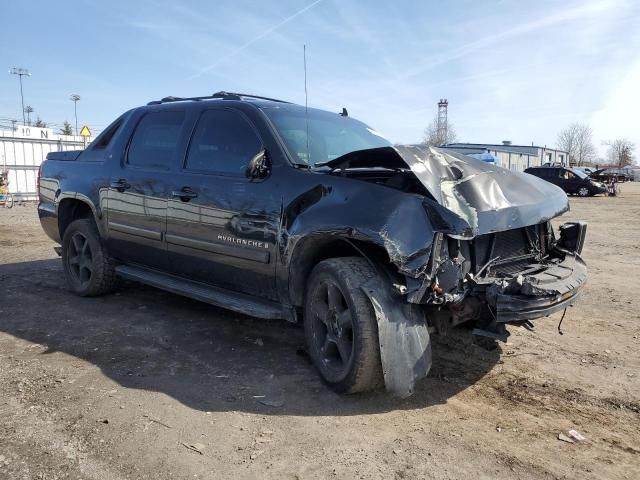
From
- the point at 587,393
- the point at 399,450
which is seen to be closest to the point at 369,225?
the point at 399,450

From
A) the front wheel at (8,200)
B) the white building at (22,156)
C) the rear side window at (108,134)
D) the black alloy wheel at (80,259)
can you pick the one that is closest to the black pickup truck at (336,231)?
the rear side window at (108,134)

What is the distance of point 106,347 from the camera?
425 cm

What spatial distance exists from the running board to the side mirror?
93 cm

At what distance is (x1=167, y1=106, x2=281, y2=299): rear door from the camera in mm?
3811

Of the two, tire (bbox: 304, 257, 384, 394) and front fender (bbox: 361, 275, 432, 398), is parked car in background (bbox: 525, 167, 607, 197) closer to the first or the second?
tire (bbox: 304, 257, 384, 394)

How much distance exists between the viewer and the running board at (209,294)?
12.4 feet

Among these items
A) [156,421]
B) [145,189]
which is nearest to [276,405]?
[156,421]

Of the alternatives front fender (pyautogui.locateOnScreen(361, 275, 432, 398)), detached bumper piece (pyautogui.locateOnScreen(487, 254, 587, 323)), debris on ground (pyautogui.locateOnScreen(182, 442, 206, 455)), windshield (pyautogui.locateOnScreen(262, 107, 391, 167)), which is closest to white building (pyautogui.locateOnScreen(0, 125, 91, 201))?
windshield (pyautogui.locateOnScreen(262, 107, 391, 167))

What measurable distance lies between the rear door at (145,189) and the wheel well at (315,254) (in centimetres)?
156

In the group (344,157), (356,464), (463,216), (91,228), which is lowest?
(356,464)

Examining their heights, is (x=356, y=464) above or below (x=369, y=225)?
below

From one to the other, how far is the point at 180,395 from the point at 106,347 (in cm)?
118

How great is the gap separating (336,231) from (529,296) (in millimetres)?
1199

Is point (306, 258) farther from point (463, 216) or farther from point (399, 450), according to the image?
point (399, 450)
